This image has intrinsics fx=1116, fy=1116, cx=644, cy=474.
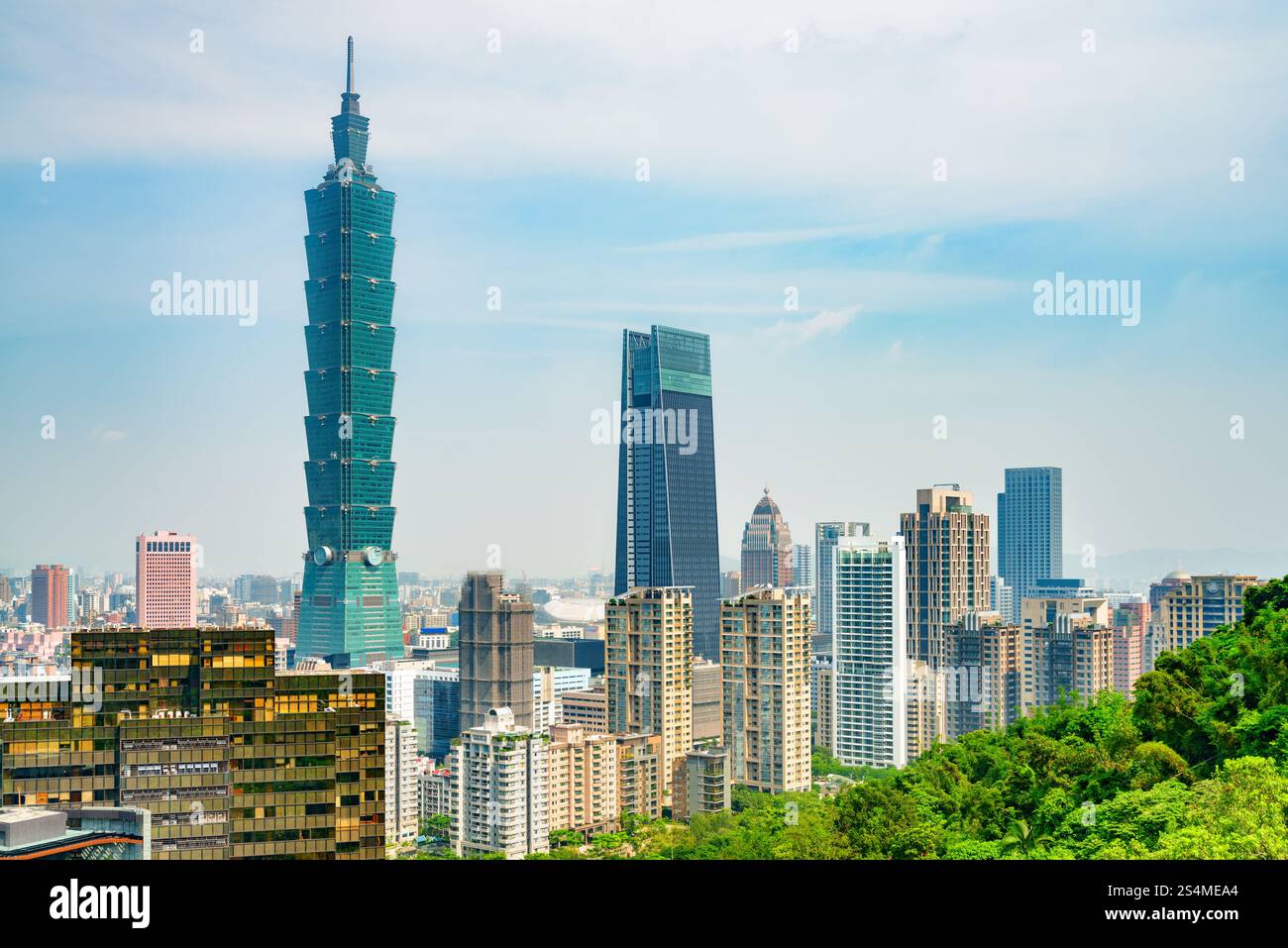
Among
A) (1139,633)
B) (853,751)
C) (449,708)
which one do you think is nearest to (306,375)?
(449,708)

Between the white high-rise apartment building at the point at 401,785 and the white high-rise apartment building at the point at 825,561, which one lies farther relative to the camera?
the white high-rise apartment building at the point at 825,561

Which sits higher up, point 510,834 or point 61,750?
point 61,750

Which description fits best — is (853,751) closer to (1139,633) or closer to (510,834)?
(1139,633)

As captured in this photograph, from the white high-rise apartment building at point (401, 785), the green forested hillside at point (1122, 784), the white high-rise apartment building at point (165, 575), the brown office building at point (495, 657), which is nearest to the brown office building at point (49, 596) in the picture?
the white high-rise apartment building at point (165, 575)

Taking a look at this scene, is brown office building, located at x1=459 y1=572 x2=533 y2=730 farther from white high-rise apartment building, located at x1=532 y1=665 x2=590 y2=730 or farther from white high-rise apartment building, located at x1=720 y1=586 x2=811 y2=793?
white high-rise apartment building, located at x1=720 y1=586 x2=811 y2=793

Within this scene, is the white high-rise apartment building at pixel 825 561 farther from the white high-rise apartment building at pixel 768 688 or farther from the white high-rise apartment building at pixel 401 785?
the white high-rise apartment building at pixel 401 785
